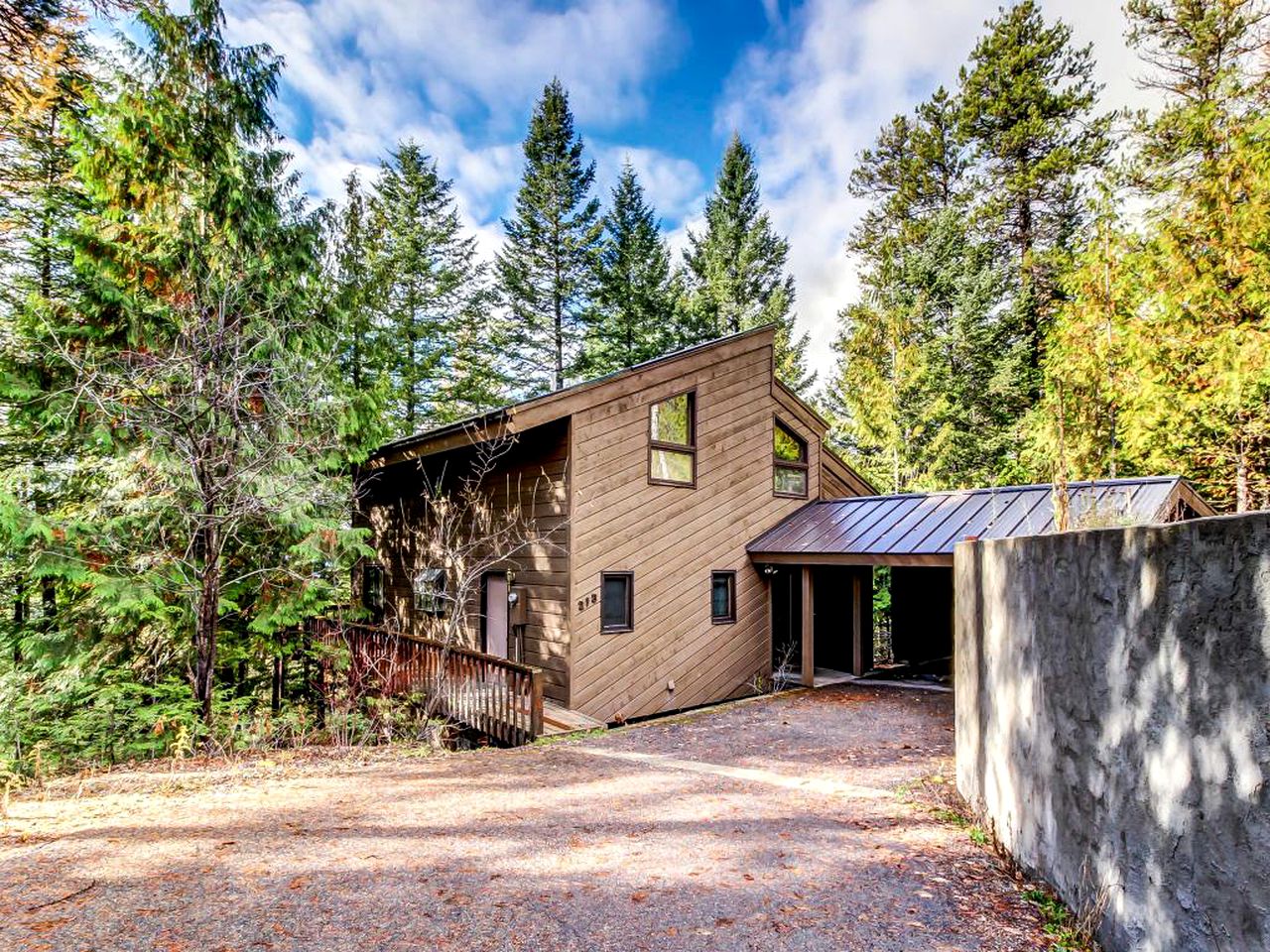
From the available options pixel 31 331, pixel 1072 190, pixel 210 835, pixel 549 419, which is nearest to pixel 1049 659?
pixel 210 835

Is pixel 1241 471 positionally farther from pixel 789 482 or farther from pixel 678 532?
pixel 678 532

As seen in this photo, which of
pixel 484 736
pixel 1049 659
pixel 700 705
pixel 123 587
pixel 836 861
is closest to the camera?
pixel 1049 659

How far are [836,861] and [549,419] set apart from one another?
614cm

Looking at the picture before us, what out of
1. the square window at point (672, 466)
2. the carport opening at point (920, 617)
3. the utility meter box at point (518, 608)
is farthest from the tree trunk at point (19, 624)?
the carport opening at point (920, 617)

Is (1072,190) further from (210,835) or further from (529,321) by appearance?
(210,835)

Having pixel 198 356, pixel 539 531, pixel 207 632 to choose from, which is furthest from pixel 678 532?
pixel 198 356

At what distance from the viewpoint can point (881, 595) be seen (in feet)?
51.9

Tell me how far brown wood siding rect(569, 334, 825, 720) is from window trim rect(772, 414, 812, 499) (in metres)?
0.12

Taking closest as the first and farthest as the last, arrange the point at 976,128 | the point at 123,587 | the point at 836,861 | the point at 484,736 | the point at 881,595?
the point at 836,861
the point at 123,587
the point at 484,736
the point at 881,595
the point at 976,128

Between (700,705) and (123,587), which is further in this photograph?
(700,705)

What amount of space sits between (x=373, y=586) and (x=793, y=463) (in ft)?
28.6

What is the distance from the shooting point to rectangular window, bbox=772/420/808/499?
1219 centimetres

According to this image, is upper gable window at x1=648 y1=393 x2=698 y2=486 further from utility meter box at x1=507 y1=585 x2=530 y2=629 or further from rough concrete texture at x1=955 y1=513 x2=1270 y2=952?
rough concrete texture at x1=955 y1=513 x2=1270 y2=952

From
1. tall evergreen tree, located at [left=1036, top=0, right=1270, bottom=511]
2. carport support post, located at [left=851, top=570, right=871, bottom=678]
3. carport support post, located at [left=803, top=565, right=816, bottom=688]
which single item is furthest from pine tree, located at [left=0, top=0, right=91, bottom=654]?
tall evergreen tree, located at [left=1036, top=0, right=1270, bottom=511]
